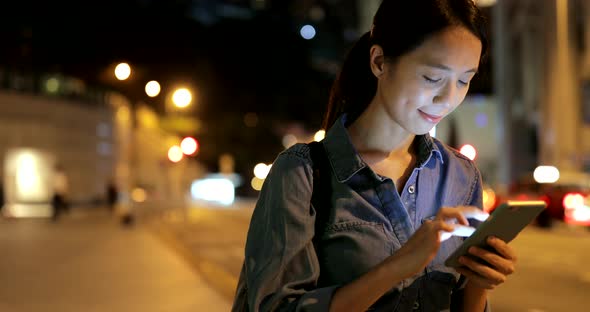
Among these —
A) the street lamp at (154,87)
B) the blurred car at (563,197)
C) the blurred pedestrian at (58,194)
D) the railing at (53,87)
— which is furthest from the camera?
the railing at (53,87)

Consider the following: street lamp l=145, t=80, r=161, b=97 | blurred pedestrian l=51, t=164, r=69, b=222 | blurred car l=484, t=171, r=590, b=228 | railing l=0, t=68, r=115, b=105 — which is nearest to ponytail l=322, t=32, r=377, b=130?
street lamp l=145, t=80, r=161, b=97

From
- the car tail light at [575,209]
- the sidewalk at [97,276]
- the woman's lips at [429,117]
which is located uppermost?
the woman's lips at [429,117]

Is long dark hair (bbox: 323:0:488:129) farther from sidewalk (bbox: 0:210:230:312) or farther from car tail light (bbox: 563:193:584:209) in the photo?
car tail light (bbox: 563:193:584:209)

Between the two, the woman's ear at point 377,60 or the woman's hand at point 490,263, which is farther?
the woman's ear at point 377,60

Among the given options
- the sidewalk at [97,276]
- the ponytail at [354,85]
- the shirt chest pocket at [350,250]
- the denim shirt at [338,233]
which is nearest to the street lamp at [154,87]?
the sidewalk at [97,276]

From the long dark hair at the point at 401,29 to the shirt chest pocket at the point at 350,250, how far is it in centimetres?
46

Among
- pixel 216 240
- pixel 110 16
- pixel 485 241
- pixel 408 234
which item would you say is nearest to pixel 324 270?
pixel 408 234

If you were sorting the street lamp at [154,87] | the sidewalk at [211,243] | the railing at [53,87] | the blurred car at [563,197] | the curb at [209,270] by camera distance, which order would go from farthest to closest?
the railing at [53,87]
the blurred car at [563,197]
the sidewalk at [211,243]
the curb at [209,270]
the street lamp at [154,87]

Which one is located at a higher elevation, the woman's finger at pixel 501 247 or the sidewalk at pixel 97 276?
the woman's finger at pixel 501 247

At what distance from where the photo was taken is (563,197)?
23.6 metres

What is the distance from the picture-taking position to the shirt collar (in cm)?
238

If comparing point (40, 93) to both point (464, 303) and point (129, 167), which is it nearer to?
point (129, 167)

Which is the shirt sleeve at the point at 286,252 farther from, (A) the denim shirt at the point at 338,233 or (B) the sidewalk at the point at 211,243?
(B) the sidewalk at the point at 211,243

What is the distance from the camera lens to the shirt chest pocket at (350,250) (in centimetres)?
228
